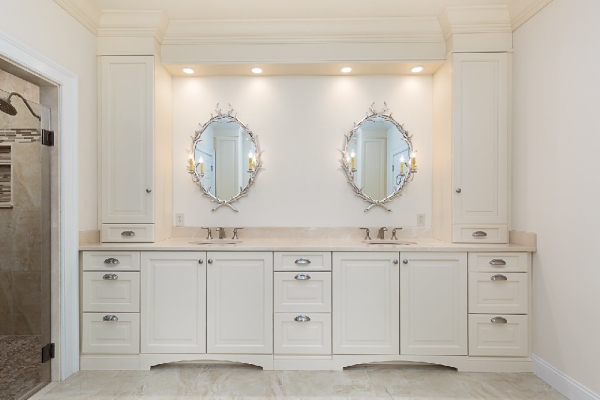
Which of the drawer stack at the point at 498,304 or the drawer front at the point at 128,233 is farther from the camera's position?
the drawer front at the point at 128,233

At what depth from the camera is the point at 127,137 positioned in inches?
114

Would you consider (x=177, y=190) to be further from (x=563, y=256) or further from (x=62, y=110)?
(x=563, y=256)

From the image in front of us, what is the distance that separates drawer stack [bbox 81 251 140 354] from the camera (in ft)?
8.91

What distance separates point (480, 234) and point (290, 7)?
2.20 metres

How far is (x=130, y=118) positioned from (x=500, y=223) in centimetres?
291

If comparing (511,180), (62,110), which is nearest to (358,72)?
(511,180)

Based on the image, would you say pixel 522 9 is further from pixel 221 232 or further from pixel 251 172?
pixel 221 232

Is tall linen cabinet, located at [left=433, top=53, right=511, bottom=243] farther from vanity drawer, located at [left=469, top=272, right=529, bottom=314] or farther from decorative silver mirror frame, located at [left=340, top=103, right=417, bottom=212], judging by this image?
decorative silver mirror frame, located at [left=340, top=103, right=417, bottom=212]

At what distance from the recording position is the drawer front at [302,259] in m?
2.71

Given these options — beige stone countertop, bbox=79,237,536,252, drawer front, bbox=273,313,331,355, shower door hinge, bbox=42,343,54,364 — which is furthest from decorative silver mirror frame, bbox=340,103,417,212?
shower door hinge, bbox=42,343,54,364

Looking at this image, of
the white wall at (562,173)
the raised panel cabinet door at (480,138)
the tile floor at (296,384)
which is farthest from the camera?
the raised panel cabinet door at (480,138)

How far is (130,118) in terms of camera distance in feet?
9.53

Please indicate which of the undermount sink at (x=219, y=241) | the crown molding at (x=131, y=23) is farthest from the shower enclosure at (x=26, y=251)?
the undermount sink at (x=219, y=241)

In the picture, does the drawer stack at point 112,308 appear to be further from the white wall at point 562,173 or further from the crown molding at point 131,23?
the white wall at point 562,173
